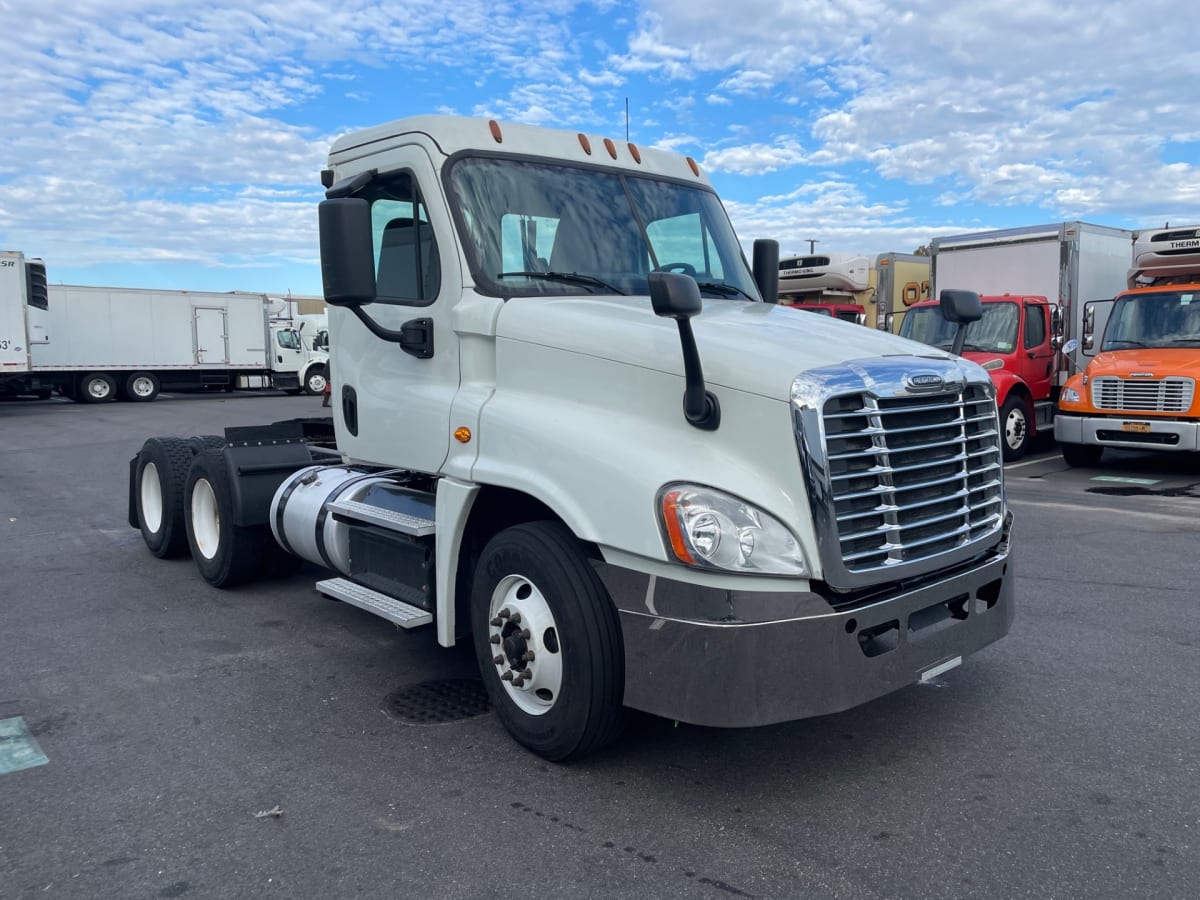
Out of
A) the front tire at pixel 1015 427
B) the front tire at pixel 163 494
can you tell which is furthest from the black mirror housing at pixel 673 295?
the front tire at pixel 1015 427

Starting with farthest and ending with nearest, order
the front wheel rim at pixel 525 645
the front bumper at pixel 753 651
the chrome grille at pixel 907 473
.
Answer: the front wheel rim at pixel 525 645, the chrome grille at pixel 907 473, the front bumper at pixel 753 651

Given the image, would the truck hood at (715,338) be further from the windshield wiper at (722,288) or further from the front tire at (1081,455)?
the front tire at (1081,455)

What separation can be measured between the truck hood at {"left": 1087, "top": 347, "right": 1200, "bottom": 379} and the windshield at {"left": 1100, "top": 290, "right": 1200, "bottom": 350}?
178 mm

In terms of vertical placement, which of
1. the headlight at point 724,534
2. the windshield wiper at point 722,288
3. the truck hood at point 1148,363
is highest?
the windshield wiper at point 722,288

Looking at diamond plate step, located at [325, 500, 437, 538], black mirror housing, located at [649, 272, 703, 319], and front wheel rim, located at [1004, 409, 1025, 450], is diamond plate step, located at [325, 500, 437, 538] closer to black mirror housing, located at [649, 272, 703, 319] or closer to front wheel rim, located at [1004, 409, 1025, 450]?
black mirror housing, located at [649, 272, 703, 319]

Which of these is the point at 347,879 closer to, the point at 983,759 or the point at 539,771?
the point at 539,771

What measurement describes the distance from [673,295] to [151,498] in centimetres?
595

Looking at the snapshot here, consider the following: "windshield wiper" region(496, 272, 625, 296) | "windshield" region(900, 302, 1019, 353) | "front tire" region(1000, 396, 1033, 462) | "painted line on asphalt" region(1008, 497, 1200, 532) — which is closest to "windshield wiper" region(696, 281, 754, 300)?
"windshield wiper" region(496, 272, 625, 296)

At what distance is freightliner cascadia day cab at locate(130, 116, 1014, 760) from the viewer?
3408 millimetres

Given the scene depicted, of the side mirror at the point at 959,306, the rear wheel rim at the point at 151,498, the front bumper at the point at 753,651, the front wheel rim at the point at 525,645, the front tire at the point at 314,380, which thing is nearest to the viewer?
the front bumper at the point at 753,651

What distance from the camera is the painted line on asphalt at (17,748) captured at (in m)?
4.04

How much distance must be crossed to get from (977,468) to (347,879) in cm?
289

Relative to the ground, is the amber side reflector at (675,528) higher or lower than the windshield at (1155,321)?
lower

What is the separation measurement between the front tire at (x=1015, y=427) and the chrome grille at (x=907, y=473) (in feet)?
32.7
